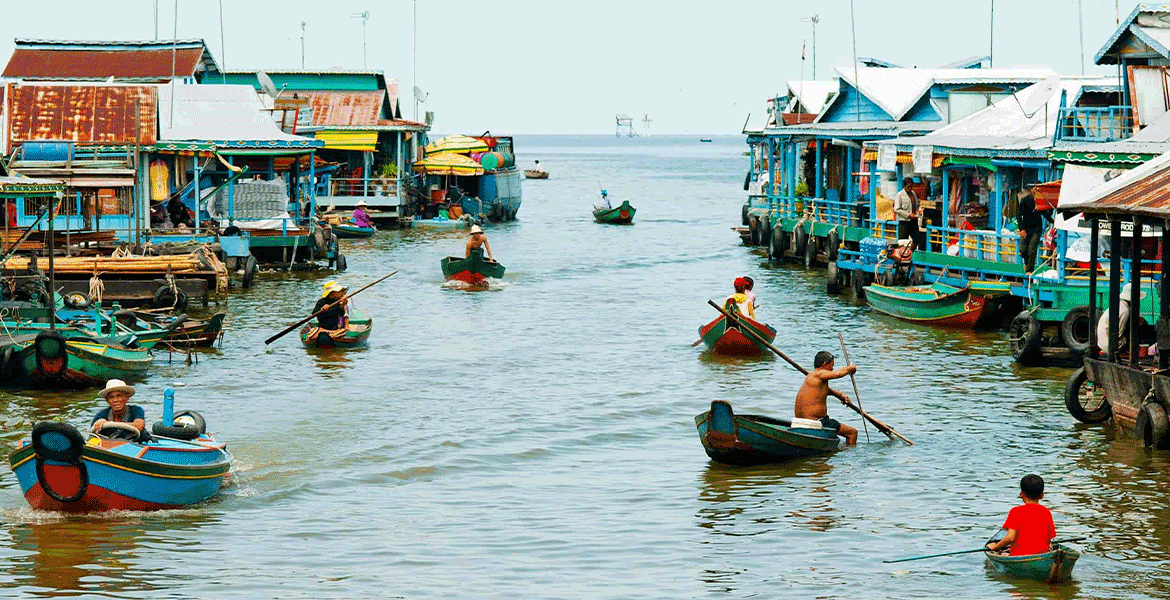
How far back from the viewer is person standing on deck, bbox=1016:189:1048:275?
26.5 m

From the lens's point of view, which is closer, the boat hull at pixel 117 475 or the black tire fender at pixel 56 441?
the black tire fender at pixel 56 441

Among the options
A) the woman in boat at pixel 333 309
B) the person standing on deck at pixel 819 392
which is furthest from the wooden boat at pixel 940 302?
the person standing on deck at pixel 819 392

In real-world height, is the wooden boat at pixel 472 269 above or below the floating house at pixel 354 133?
below

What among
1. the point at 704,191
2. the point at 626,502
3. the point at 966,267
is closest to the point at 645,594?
the point at 626,502

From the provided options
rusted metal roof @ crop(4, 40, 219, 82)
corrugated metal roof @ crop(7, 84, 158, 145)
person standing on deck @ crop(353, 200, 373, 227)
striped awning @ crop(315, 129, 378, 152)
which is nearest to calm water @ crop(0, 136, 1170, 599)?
corrugated metal roof @ crop(7, 84, 158, 145)

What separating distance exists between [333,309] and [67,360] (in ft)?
19.5

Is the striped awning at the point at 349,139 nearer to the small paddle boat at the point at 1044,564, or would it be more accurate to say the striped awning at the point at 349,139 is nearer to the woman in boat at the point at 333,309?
the woman in boat at the point at 333,309

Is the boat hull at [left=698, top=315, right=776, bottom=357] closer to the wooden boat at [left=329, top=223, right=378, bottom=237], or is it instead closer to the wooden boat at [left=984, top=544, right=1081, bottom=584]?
the wooden boat at [left=984, top=544, right=1081, bottom=584]

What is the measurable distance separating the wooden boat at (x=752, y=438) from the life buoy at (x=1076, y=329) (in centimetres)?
627

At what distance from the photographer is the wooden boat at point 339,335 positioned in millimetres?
26062

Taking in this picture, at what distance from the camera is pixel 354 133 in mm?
56469

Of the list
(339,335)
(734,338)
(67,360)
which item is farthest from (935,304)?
(67,360)

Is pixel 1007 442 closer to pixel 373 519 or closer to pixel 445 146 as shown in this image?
pixel 373 519

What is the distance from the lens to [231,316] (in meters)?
30.3
